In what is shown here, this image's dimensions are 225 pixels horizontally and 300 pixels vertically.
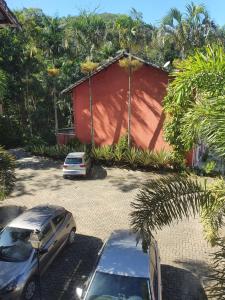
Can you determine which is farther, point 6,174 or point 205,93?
point 6,174

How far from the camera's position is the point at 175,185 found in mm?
7059

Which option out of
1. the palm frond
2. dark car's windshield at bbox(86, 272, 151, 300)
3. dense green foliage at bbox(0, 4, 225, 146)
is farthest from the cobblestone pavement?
dense green foliage at bbox(0, 4, 225, 146)

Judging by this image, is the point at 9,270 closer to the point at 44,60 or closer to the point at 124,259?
the point at 124,259

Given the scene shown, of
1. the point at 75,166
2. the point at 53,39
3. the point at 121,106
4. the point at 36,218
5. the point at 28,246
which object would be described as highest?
the point at 53,39

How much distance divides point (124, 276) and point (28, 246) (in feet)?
10.3

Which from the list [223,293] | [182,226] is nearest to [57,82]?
[182,226]

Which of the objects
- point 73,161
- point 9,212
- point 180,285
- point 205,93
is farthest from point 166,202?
point 73,161

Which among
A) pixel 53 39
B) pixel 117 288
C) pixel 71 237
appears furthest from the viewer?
pixel 53 39

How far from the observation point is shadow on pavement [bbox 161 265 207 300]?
32.8 feet

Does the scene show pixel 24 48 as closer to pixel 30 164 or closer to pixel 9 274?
pixel 30 164

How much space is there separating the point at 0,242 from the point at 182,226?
7.36m

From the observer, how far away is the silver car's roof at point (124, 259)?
8.74m

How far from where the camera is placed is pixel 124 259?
9.16 m

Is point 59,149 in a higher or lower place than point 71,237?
higher
